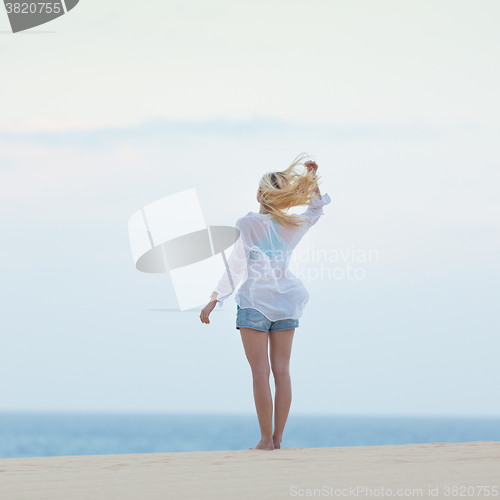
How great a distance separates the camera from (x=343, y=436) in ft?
160

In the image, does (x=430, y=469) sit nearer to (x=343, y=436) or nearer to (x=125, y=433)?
(x=343, y=436)

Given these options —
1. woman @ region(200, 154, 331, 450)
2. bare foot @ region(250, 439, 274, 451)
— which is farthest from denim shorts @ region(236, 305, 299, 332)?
bare foot @ region(250, 439, 274, 451)

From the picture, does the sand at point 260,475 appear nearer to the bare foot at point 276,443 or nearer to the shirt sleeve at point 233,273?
the bare foot at point 276,443

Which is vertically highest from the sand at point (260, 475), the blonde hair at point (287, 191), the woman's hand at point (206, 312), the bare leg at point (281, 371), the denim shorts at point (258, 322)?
the blonde hair at point (287, 191)

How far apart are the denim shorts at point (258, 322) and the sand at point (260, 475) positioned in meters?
0.70

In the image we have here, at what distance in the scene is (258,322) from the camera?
11.1ft

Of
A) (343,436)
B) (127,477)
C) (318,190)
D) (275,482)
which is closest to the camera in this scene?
(275,482)

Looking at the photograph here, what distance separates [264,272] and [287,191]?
1.67 feet

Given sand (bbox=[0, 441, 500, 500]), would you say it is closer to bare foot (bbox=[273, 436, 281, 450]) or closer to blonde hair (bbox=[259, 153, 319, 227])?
bare foot (bbox=[273, 436, 281, 450])

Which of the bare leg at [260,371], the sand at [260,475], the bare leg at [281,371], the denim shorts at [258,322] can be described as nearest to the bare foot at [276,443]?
the bare leg at [281,371]

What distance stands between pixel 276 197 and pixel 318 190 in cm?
36

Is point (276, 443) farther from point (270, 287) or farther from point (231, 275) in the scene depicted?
point (231, 275)

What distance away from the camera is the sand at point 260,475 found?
2.02 metres

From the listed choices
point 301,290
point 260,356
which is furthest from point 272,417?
point 301,290
